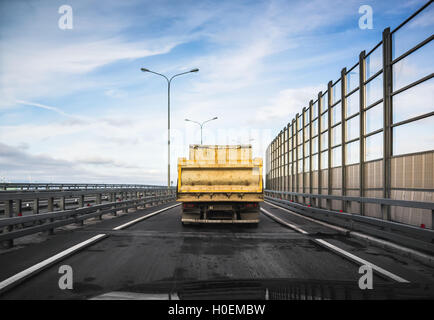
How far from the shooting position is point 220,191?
1018cm

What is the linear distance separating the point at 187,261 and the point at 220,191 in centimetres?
468

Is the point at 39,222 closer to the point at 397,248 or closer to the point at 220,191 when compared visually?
the point at 220,191

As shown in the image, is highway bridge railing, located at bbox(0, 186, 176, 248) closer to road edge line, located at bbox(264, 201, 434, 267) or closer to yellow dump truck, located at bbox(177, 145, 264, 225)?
yellow dump truck, located at bbox(177, 145, 264, 225)

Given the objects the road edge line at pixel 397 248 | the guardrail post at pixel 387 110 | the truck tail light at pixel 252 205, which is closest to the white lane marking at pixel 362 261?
the road edge line at pixel 397 248

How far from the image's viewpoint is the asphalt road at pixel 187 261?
13.9ft

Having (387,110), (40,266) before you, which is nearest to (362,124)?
(387,110)

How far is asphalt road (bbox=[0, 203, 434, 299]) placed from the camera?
422 cm

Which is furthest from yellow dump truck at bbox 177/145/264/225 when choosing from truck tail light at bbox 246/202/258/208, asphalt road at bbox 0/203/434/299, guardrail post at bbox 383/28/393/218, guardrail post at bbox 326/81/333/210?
guardrail post at bbox 326/81/333/210

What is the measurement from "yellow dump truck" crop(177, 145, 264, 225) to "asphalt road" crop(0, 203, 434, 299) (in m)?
1.50

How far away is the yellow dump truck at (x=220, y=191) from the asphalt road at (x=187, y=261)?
1500 millimetres

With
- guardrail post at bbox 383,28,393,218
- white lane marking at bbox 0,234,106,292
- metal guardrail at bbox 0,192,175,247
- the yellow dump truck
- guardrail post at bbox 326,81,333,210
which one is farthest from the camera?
guardrail post at bbox 326,81,333,210

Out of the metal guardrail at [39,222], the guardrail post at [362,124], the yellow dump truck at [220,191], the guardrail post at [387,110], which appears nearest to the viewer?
the metal guardrail at [39,222]

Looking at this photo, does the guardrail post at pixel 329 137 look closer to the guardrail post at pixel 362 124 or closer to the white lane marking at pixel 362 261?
the guardrail post at pixel 362 124
